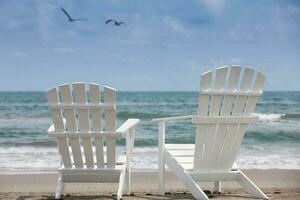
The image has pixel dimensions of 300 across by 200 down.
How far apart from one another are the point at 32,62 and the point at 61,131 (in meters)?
25.8

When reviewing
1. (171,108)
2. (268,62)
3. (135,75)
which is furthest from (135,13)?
(171,108)

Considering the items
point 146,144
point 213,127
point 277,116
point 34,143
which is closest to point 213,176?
point 213,127

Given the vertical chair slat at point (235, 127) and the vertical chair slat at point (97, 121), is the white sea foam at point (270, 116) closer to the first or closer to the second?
the vertical chair slat at point (235, 127)

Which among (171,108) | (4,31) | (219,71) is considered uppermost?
(4,31)

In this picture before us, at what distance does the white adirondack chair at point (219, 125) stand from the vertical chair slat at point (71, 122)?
0.64 meters

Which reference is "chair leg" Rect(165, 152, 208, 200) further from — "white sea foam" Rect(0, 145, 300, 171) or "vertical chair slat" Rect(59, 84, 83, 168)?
"white sea foam" Rect(0, 145, 300, 171)

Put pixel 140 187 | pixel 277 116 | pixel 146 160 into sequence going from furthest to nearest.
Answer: pixel 277 116 < pixel 146 160 < pixel 140 187

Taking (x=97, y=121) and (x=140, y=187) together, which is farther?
(x=140, y=187)

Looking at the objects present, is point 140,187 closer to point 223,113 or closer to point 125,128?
point 125,128

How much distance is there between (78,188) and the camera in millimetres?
4902

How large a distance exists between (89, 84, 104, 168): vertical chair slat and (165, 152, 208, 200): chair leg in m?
0.53

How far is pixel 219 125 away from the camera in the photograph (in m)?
4.02

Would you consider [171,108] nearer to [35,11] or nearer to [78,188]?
[35,11]

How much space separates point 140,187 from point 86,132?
1.22 m
